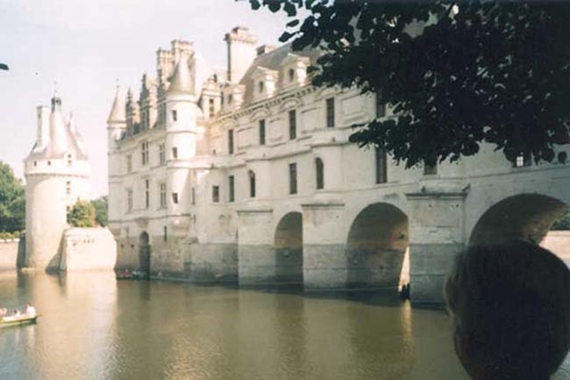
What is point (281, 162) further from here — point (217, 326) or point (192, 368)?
point (192, 368)

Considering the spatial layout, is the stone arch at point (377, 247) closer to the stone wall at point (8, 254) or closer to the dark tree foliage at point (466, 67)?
the dark tree foliage at point (466, 67)

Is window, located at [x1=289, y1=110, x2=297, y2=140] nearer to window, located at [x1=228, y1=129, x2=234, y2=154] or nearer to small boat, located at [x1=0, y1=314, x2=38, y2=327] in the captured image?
window, located at [x1=228, y1=129, x2=234, y2=154]

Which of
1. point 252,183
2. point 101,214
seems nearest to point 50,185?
point 252,183

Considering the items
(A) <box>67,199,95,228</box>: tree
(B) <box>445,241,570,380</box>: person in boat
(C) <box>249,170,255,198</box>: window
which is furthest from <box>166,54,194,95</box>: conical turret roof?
(B) <box>445,241,570,380</box>: person in boat

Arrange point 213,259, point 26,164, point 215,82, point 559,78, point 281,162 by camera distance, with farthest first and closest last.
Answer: point 26,164 → point 215,82 → point 213,259 → point 281,162 → point 559,78

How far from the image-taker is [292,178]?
3888 cm

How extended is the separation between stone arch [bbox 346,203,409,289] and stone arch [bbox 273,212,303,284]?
6.31m

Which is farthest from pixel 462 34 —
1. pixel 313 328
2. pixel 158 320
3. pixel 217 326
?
pixel 158 320

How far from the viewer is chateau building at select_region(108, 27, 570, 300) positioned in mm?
26531

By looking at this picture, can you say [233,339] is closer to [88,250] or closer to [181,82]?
[181,82]

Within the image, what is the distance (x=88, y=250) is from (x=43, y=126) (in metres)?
15.6

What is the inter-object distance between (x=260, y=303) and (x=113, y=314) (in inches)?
281

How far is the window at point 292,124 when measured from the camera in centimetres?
3862

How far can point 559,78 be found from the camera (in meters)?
5.92
